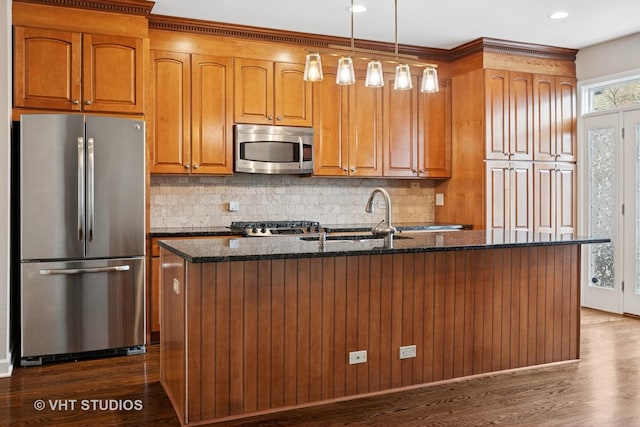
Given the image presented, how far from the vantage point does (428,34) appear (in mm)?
5164

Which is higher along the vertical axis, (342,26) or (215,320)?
(342,26)

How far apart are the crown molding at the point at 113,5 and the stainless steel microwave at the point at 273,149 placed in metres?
1.19

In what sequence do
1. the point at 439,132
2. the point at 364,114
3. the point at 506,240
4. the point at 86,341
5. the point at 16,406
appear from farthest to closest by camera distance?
the point at 439,132, the point at 364,114, the point at 86,341, the point at 506,240, the point at 16,406

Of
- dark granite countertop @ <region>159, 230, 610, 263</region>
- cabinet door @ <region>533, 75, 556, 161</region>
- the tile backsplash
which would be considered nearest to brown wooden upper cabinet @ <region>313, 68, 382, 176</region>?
the tile backsplash

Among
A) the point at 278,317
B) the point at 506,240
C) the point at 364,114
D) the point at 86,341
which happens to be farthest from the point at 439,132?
the point at 86,341

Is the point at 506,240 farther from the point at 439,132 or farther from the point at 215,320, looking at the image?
the point at 439,132

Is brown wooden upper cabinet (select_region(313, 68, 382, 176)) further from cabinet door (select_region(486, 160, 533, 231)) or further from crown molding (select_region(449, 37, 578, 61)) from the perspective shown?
cabinet door (select_region(486, 160, 533, 231))

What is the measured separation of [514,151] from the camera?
5.50 metres

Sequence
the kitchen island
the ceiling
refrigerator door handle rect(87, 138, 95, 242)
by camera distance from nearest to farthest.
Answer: the kitchen island → refrigerator door handle rect(87, 138, 95, 242) → the ceiling

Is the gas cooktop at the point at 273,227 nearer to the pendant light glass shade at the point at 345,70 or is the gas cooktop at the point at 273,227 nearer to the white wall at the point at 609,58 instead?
the pendant light glass shade at the point at 345,70

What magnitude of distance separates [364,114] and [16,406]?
12.2 feet

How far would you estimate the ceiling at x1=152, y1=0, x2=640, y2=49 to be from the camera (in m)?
4.37

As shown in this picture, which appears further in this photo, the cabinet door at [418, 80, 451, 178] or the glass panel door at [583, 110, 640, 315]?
the cabinet door at [418, 80, 451, 178]

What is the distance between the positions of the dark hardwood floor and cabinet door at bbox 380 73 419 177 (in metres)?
2.48
